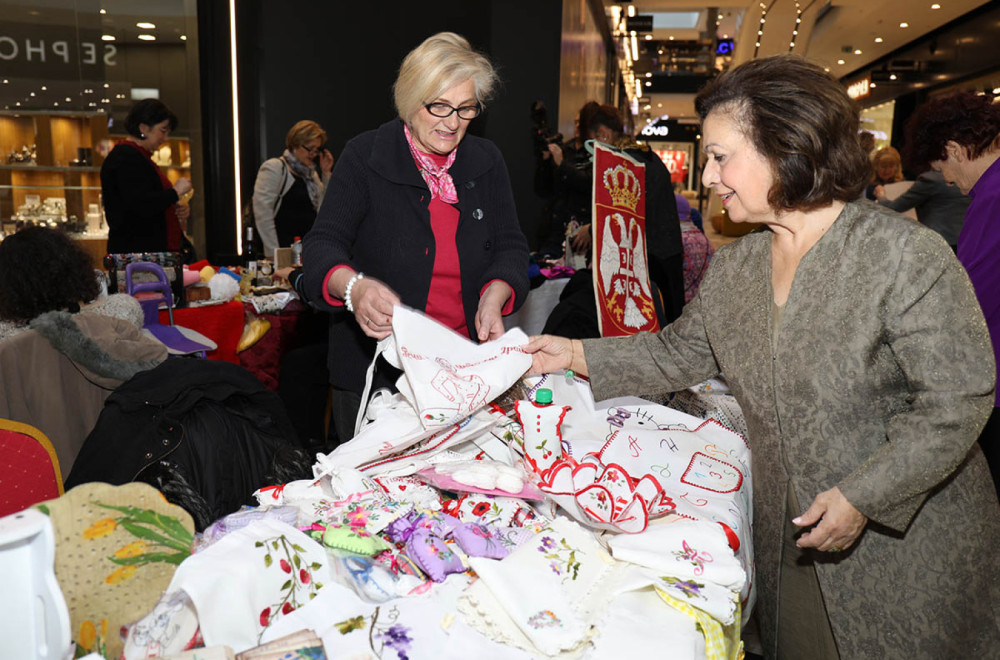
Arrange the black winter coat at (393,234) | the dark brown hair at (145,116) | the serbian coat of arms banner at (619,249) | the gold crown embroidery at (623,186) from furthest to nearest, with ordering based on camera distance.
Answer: the dark brown hair at (145,116)
the gold crown embroidery at (623,186)
the serbian coat of arms banner at (619,249)
the black winter coat at (393,234)

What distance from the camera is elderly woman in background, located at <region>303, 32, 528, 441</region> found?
6.46 feet

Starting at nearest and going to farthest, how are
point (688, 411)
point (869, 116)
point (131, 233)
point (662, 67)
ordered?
1. point (688, 411)
2. point (131, 233)
3. point (869, 116)
4. point (662, 67)

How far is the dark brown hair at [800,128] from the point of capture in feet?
4.74

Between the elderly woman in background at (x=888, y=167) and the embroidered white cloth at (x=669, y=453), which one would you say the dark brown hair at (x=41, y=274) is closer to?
the embroidered white cloth at (x=669, y=453)

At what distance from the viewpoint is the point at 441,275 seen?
2.15m

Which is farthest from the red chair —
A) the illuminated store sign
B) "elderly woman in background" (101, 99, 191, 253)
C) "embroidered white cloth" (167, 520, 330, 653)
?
the illuminated store sign

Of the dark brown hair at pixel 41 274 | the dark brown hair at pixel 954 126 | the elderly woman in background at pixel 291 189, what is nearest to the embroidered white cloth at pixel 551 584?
the dark brown hair at pixel 41 274

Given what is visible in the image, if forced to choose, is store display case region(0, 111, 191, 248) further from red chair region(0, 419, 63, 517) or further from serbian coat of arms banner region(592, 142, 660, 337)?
red chair region(0, 419, 63, 517)

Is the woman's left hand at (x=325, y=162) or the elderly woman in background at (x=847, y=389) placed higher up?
the woman's left hand at (x=325, y=162)

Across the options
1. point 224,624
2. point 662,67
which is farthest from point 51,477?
point 662,67

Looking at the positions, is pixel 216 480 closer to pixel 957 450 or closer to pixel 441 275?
pixel 441 275

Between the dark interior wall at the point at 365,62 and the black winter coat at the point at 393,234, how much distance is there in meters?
4.48

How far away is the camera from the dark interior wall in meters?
0.13

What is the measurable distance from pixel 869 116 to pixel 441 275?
69.3 feet
